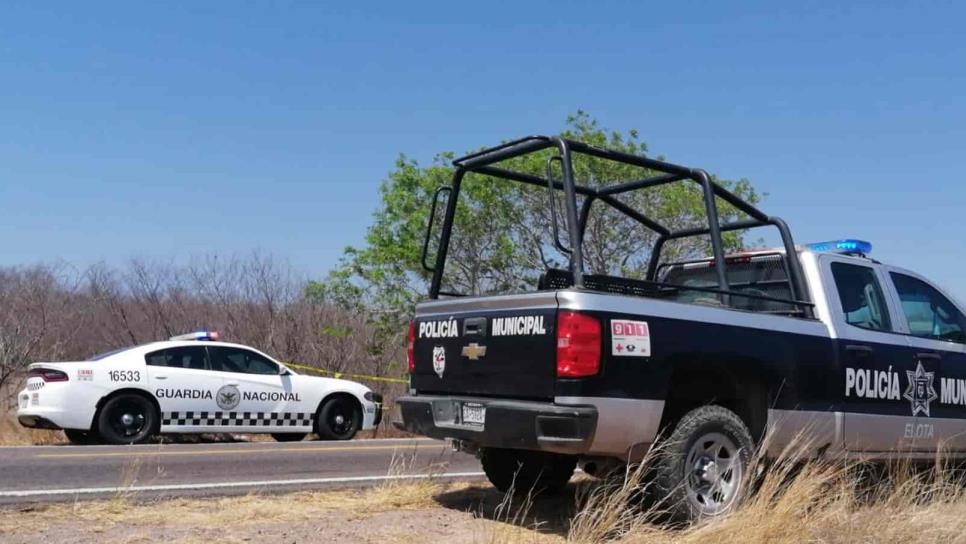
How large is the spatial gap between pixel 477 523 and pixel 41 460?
19.7 feet

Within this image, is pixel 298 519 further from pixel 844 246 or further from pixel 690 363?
pixel 844 246

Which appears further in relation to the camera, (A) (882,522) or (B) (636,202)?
(B) (636,202)

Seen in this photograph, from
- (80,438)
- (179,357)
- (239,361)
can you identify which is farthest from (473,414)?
(80,438)

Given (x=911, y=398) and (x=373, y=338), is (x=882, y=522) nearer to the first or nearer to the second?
(x=911, y=398)

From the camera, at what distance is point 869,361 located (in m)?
6.92

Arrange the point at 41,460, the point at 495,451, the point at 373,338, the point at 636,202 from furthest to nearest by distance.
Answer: the point at 373,338
the point at 636,202
the point at 41,460
the point at 495,451

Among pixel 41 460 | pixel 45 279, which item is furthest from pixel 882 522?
pixel 45 279

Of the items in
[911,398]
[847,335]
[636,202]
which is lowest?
[911,398]

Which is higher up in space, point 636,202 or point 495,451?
point 636,202

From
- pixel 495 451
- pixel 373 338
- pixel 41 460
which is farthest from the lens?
pixel 373 338

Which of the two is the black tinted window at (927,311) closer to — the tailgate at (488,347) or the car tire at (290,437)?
the tailgate at (488,347)

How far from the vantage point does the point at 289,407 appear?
14.4 meters

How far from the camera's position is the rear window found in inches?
288

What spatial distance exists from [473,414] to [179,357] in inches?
343
